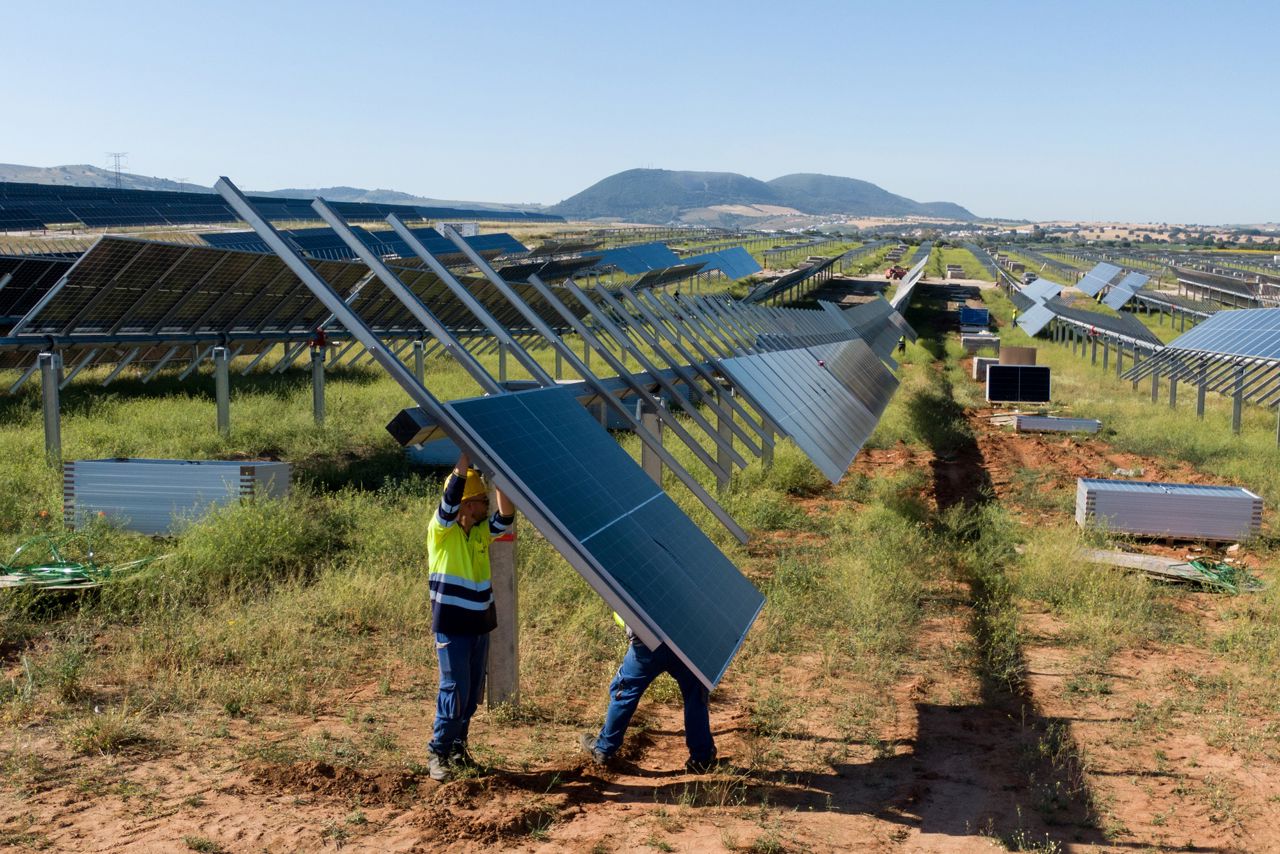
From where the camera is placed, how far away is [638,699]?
7.19m

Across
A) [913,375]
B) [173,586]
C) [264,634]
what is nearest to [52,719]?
[264,634]

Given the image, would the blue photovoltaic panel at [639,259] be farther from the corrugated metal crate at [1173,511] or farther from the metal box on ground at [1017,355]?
the corrugated metal crate at [1173,511]

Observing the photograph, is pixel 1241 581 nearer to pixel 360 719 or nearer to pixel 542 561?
pixel 542 561

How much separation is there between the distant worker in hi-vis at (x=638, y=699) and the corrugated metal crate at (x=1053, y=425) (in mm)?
20579

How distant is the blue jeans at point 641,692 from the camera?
7121mm

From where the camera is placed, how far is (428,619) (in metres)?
9.86

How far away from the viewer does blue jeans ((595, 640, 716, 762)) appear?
7.12m

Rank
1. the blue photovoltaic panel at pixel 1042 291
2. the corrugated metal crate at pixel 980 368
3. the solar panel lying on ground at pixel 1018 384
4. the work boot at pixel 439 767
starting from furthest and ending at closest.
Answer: the blue photovoltaic panel at pixel 1042 291 → the corrugated metal crate at pixel 980 368 → the solar panel lying on ground at pixel 1018 384 → the work boot at pixel 439 767

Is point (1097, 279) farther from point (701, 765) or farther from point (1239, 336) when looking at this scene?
point (701, 765)

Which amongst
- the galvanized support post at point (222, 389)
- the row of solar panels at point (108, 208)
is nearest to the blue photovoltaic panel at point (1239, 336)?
the galvanized support post at point (222, 389)

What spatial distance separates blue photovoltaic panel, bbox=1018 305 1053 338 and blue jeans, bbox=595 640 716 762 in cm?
4871

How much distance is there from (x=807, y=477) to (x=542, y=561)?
6902 millimetres

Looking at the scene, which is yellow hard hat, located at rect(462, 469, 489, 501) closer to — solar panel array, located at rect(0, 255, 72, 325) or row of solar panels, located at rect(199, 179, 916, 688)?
row of solar panels, located at rect(199, 179, 916, 688)

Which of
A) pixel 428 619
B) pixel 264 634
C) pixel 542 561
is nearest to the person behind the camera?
pixel 264 634
